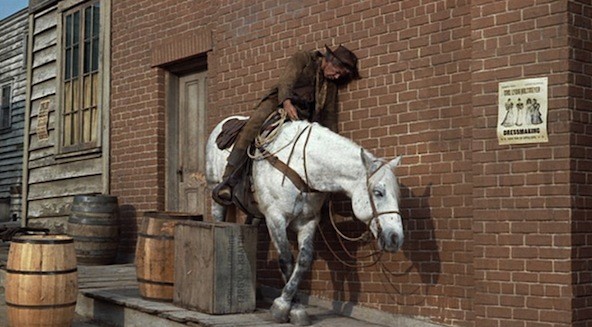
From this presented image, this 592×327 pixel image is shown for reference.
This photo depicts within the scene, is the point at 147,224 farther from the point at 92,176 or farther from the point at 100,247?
the point at 92,176

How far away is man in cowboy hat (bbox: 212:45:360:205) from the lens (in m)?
7.25

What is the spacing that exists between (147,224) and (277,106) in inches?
64.0

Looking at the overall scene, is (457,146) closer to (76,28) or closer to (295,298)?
(295,298)

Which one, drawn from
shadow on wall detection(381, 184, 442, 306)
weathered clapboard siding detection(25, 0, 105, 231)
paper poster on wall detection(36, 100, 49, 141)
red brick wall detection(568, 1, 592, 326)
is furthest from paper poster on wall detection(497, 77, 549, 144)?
paper poster on wall detection(36, 100, 49, 141)

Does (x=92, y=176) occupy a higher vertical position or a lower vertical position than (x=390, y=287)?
higher

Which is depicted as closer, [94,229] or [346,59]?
[346,59]

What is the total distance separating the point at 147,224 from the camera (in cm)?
766

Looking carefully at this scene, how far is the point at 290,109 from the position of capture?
7199 mm

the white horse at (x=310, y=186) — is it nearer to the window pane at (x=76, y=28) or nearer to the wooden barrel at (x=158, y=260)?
the wooden barrel at (x=158, y=260)

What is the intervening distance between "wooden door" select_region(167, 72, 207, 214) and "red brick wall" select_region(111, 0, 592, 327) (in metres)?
1.34

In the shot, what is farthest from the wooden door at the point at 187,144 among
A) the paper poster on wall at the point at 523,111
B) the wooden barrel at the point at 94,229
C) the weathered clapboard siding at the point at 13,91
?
the weathered clapboard siding at the point at 13,91

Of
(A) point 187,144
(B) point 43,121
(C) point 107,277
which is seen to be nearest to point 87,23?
(B) point 43,121

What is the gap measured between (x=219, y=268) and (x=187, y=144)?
362 centimetres

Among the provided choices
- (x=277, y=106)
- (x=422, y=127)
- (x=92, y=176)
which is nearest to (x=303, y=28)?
(x=277, y=106)
